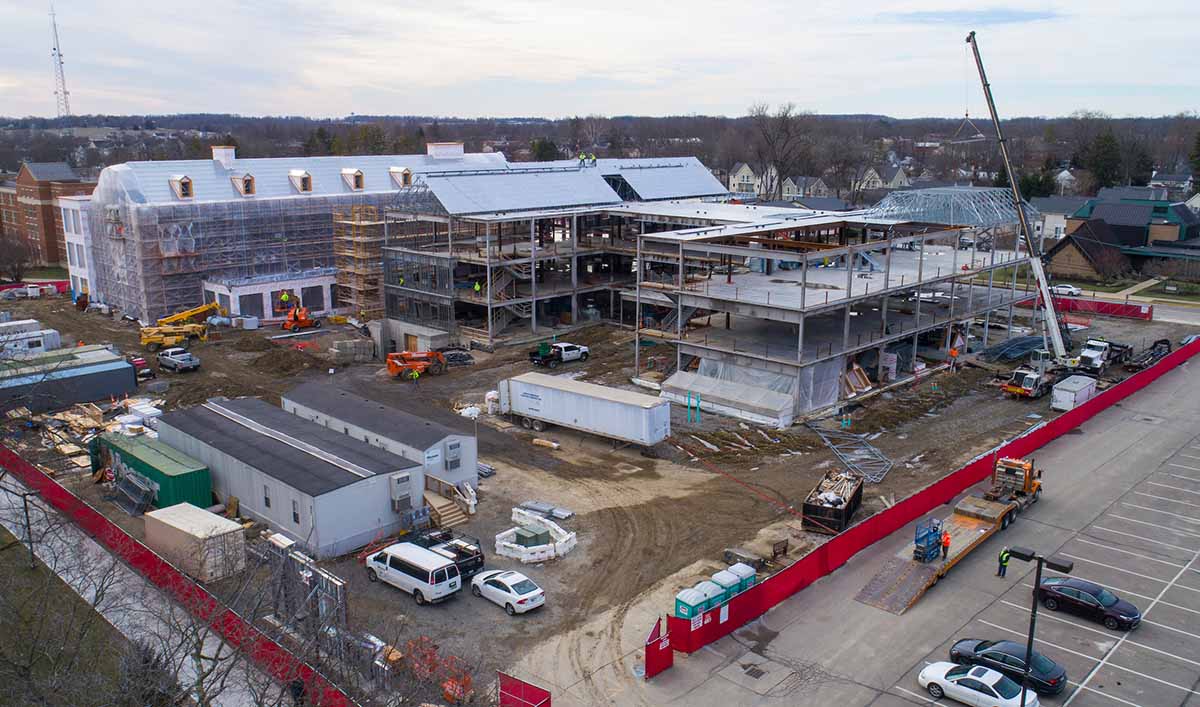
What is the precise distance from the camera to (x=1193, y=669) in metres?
19.0

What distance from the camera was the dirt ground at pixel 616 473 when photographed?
70.6ft

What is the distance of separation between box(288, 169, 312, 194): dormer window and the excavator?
35.4ft

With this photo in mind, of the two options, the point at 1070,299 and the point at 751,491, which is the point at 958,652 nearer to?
the point at 751,491

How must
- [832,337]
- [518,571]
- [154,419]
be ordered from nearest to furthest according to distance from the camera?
[518,571]
[154,419]
[832,337]

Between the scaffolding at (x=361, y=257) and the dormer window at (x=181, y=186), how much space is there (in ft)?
30.4

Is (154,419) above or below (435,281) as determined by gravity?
below

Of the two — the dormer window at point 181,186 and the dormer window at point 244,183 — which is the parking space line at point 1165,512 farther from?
the dormer window at point 181,186

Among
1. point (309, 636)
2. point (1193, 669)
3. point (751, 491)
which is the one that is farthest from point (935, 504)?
point (309, 636)

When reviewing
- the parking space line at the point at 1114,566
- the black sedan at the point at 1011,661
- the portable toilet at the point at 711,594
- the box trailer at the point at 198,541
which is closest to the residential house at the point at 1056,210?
the parking space line at the point at 1114,566

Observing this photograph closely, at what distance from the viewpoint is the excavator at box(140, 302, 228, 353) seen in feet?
159

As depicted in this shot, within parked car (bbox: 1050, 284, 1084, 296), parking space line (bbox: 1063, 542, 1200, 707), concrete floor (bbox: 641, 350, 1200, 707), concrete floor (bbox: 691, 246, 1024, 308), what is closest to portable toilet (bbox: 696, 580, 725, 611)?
concrete floor (bbox: 641, 350, 1200, 707)

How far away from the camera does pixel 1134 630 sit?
20.5 meters

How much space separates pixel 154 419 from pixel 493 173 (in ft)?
86.5

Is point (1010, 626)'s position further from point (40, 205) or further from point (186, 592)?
point (40, 205)
